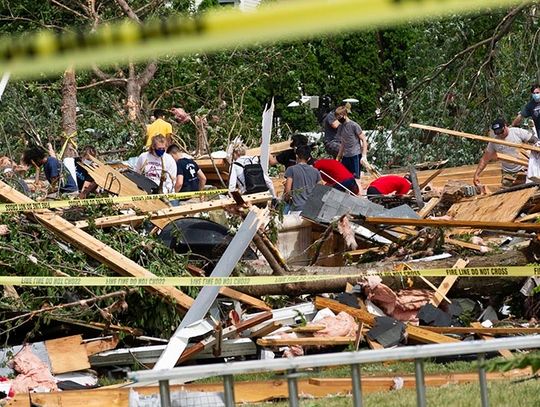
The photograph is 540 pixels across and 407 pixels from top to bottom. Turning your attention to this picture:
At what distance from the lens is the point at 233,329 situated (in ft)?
31.3

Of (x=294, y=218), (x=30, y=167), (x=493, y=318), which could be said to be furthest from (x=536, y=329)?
(x=30, y=167)

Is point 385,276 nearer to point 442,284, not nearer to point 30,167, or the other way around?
point 442,284

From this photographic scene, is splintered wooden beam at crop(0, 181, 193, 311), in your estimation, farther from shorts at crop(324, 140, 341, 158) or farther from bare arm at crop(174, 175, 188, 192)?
shorts at crop(324, 140, 341, 158)

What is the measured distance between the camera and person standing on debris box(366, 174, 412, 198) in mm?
15234

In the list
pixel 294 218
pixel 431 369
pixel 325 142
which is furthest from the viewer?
pixel 325 142

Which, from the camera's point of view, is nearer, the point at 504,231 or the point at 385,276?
the point at 385,276

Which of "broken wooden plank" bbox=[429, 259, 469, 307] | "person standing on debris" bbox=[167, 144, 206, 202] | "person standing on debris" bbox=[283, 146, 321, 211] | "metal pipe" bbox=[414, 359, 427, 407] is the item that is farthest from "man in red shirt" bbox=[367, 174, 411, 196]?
"metal pipe" bbox=[414, 359, 427, 407]

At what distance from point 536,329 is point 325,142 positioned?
8756mm

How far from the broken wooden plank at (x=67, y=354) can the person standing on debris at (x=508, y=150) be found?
730 cm

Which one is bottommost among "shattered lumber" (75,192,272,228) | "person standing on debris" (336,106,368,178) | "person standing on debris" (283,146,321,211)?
"shattered lumber" (75,192,272,228)

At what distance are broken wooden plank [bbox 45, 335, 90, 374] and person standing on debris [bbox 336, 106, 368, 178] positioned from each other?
8.36m

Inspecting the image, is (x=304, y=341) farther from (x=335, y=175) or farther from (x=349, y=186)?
(x=335, y=175)

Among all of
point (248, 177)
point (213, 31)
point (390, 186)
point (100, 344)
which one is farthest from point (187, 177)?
point (213, 31)

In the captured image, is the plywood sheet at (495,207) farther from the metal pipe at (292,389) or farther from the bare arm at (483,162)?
the metal pipe at (292,389)
